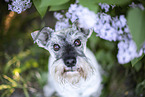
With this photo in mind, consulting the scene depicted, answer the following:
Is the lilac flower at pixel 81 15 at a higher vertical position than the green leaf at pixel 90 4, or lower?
lower

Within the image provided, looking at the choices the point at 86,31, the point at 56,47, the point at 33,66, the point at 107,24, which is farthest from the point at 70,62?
the point at 33,66

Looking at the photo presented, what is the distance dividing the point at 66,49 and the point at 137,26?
0.80 metres

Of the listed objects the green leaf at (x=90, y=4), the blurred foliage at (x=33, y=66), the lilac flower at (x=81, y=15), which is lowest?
the blurred foliage at (x=33, y=66)

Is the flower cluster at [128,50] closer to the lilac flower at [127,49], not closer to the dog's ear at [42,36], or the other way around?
the lilac flower at [127,49]

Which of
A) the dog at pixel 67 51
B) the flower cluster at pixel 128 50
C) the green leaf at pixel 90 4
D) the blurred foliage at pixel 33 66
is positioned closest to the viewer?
the green leaf at pixel 90 4

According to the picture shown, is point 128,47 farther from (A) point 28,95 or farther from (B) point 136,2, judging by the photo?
(A) point 28,95

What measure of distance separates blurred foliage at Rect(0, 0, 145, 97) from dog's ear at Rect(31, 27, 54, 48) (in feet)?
0.74

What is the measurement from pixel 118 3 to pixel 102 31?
0.37 meters

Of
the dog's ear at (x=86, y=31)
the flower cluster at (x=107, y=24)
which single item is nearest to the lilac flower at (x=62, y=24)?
the flower cluster at (x=107, y=24)

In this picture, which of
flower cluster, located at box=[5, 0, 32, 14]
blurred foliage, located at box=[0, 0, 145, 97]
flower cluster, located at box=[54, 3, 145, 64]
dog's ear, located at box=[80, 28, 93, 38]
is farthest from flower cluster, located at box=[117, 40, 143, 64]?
flower cluster, located at box=[5, 0, 32, 14]

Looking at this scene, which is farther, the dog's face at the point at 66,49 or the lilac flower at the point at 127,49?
the dog's face at the point at 66,49

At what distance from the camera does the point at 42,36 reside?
1532 millimetres

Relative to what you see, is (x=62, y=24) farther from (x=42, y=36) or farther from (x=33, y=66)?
(x=33, y=66)

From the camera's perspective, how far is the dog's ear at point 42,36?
1413mm
